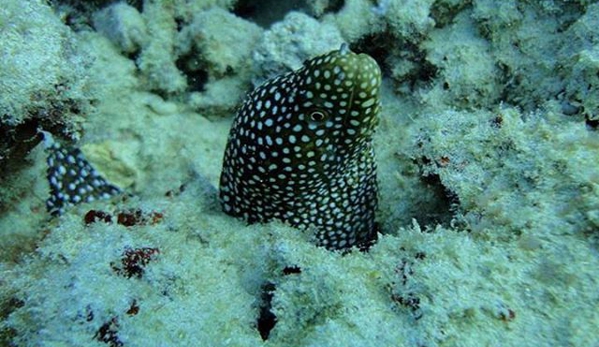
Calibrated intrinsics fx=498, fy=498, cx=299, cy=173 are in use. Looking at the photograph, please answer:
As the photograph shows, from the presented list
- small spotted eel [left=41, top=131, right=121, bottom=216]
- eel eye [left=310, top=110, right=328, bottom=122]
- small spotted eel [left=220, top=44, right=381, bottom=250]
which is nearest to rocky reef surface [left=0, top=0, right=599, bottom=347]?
small spotted eel [left=41, top=131, right=121, bottom=216]

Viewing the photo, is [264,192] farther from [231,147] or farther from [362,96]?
[362,96]

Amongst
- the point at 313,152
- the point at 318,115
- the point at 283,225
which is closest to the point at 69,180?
the point at 283,225

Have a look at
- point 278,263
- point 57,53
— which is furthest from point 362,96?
point 57,53

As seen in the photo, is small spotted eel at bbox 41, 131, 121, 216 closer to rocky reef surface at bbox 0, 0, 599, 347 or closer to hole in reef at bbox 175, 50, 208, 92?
rocky reef surface at bbox 0, 0, 599, 347

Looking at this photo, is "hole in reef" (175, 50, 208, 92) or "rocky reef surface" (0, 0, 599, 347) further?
"hole in reef" (175, 50, 208, 92)

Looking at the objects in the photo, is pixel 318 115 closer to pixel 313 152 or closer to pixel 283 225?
pixel 313 152

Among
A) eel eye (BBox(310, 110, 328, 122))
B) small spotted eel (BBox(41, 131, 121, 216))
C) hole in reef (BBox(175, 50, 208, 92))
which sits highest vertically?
eel eye (BBox(310, 110, 328, 122))
